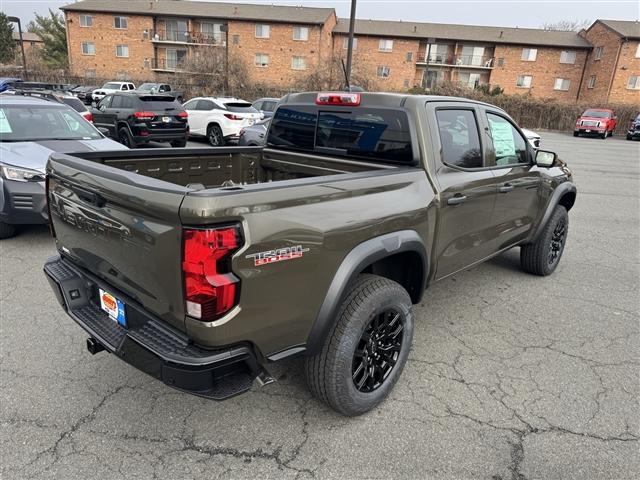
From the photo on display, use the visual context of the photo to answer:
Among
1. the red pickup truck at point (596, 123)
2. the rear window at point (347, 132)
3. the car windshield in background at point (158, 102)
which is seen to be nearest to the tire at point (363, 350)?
the rear window at point (347, 132)

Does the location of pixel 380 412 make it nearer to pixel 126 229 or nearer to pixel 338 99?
pixel 126 229

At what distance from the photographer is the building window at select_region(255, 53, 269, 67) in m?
46.7

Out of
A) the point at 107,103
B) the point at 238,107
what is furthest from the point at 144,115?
the point at 238,107

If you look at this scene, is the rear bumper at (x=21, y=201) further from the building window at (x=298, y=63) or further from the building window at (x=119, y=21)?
the building window at (x=119, y=21)

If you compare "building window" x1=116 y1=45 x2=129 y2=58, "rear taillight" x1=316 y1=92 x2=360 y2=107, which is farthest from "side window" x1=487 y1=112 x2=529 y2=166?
"building window" x1=116 y1=45 x2=129 y2=58

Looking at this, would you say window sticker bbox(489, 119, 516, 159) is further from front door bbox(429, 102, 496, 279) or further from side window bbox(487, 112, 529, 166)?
front door bbox(429, 102, 496, 279)

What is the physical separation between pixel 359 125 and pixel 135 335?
2112mm

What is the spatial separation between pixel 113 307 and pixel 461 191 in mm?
2413

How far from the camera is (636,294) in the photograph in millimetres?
4719

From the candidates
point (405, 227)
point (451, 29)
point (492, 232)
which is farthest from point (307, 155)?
point (451, 29)

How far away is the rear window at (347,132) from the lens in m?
3.07

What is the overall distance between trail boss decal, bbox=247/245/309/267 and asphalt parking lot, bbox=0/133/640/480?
3.74ft

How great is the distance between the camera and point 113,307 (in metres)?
2.42

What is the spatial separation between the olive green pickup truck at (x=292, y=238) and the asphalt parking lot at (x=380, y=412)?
34 cm
